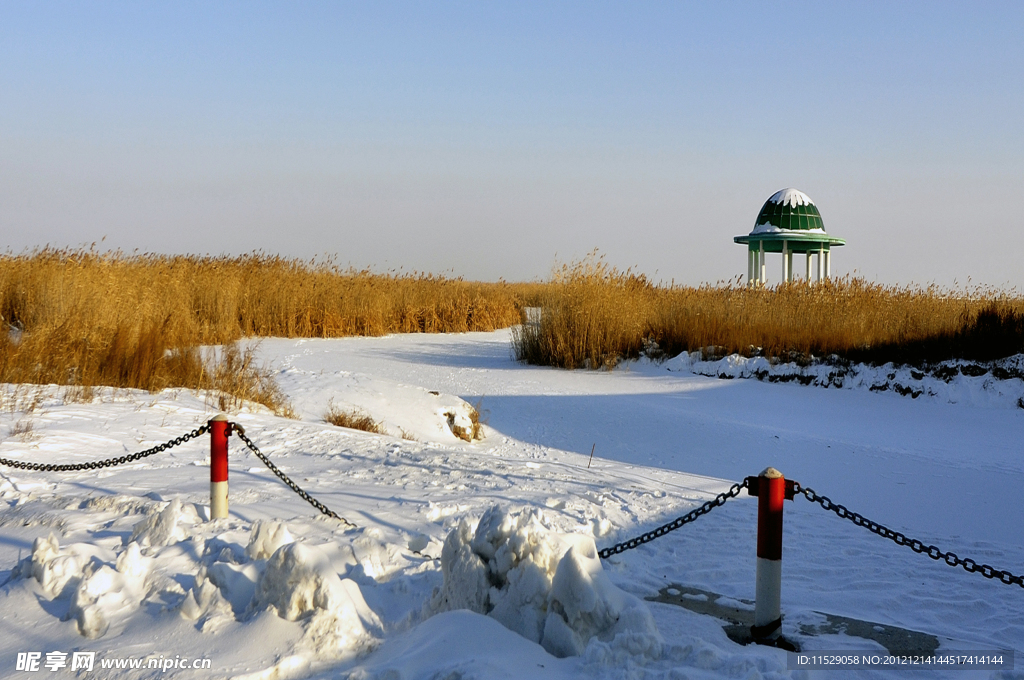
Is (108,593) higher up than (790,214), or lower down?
lower down

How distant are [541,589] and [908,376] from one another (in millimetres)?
10844

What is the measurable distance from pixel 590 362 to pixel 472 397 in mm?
4305

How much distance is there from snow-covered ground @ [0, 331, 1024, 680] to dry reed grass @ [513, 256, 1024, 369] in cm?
333

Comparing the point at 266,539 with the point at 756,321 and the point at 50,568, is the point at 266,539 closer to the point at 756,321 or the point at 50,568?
the point at 50,568

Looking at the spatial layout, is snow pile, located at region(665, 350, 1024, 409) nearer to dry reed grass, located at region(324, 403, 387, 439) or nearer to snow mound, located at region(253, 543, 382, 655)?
dry reed grass, located at region(324, 403, 387, 439)

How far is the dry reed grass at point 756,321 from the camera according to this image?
13633mm

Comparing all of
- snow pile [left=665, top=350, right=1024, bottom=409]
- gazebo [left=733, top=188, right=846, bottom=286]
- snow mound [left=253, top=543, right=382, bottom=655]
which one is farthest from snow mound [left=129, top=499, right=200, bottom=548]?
gazebo [left=733, top=188, right=846, bottom=286]

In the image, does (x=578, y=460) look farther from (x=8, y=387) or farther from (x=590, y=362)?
(x=590, y=362)

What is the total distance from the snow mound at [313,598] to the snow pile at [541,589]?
419 millimetres

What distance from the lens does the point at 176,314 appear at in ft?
39.9

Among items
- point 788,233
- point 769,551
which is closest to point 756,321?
point 788,233

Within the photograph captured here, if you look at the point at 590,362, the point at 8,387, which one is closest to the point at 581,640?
the point at 8,387

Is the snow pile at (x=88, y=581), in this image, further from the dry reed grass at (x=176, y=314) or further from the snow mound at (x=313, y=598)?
the dry reed grass at (x=176, y=314)

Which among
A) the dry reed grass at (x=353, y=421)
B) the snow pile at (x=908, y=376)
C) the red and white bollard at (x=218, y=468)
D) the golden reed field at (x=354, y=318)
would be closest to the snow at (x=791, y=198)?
the golden reed field at (x=354, y=318)
